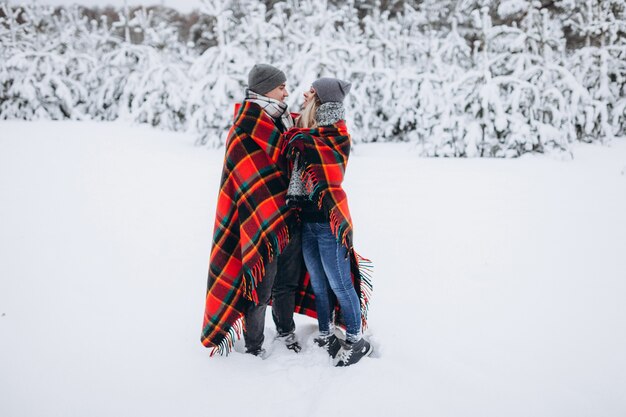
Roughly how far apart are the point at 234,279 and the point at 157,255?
1.98 metres

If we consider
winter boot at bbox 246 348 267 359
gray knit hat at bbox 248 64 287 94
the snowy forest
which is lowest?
winter boot at bbox 246 348 267 359

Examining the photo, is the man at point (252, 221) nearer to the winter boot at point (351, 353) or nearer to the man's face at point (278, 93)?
the man's face at point (278, 93)

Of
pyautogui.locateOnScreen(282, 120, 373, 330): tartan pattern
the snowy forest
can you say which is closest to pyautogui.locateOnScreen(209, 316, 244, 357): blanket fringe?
pyautogui.locateOnScreen(282, 120, 373, 330): tartan pattern

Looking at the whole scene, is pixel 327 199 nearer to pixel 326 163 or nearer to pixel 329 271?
pixel 326 163

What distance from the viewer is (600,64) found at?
9844 mm

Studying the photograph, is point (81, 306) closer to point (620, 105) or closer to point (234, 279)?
point (234, 279)

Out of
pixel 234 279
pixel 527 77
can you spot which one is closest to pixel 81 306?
pixel 234 279

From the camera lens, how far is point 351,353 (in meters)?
2.41

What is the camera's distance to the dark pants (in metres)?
2.37

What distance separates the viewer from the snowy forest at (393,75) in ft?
27.1

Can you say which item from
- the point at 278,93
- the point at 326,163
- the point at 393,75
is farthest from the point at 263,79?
the point at 393,75

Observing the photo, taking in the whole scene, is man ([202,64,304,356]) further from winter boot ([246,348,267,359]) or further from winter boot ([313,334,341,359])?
winter boot ([313,334,341,359])

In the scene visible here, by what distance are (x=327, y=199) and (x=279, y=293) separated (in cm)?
77

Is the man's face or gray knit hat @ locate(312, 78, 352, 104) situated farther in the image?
the man's face
